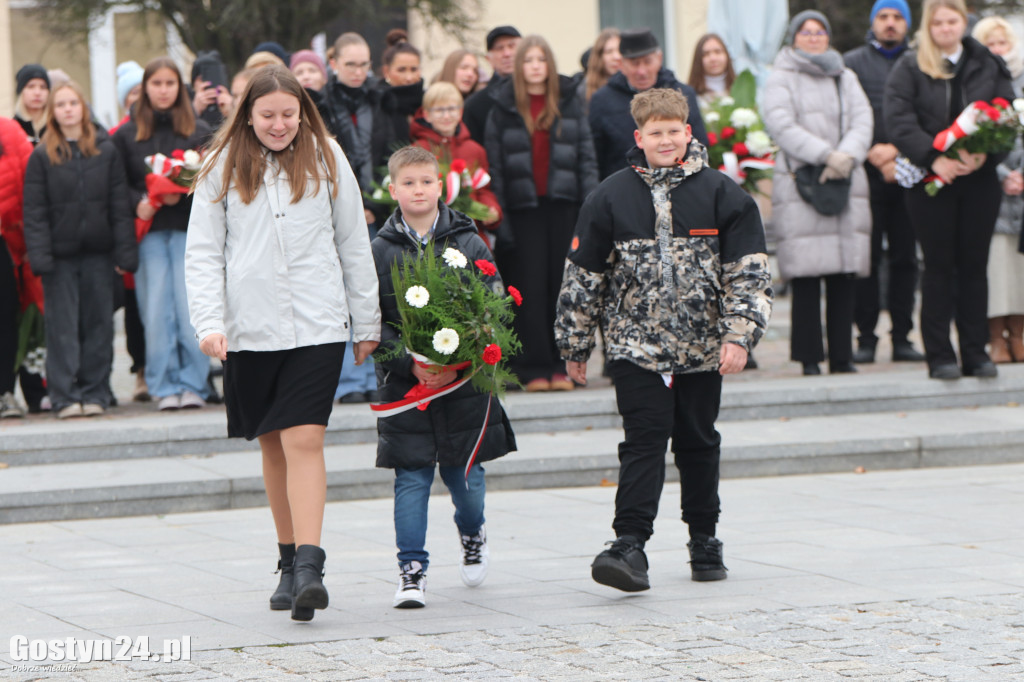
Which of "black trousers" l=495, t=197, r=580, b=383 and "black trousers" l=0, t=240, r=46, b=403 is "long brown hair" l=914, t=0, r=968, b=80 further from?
"black trousers" l=0, t=240, r=46, b=403

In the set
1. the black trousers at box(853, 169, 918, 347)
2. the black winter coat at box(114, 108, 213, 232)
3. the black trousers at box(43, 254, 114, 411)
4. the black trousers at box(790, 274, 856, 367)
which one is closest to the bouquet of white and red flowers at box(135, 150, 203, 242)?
the black winter coat at box(114, 108, 213, 232)

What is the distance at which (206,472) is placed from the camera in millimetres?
8539

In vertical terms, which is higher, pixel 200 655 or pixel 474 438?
pixel 474 438

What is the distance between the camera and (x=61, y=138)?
9.83 meters

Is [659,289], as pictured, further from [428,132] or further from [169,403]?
[169,403]

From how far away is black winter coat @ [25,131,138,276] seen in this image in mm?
9688

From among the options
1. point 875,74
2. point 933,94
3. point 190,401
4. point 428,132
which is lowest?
point 190,401

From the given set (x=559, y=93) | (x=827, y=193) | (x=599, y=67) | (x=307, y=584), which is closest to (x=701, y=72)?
(x=599, y=67)

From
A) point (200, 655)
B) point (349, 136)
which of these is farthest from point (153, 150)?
point (200, 655)

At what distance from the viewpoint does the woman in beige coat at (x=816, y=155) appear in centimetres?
1063

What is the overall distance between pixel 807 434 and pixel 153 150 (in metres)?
4.47

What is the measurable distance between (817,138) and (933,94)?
2.71ft

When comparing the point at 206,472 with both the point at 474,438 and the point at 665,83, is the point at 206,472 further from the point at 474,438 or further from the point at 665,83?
the point at 665,83

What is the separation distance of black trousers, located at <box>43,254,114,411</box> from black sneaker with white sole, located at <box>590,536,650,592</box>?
511cm
